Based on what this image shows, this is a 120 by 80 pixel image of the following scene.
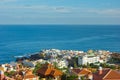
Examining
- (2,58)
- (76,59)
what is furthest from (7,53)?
(76,59)

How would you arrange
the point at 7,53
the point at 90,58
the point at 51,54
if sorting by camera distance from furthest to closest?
1. the point at 7,53
2. the point at 51,54
3. the point at 90,58

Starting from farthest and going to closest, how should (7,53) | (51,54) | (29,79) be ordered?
(7,53) → (51,54) → (29,79)

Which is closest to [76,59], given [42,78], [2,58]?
[2,58]

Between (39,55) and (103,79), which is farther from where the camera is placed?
(39,55)

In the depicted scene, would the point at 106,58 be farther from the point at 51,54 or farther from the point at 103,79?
the point at 103,79

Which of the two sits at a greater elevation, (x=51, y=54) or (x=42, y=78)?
(x=42, y=78)

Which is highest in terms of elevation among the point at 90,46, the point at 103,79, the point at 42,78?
the point at 103,79

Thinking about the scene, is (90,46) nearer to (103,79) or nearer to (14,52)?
(14,52)

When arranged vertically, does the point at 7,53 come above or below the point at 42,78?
below

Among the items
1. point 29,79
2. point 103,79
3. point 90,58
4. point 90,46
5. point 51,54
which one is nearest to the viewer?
point 103,79
